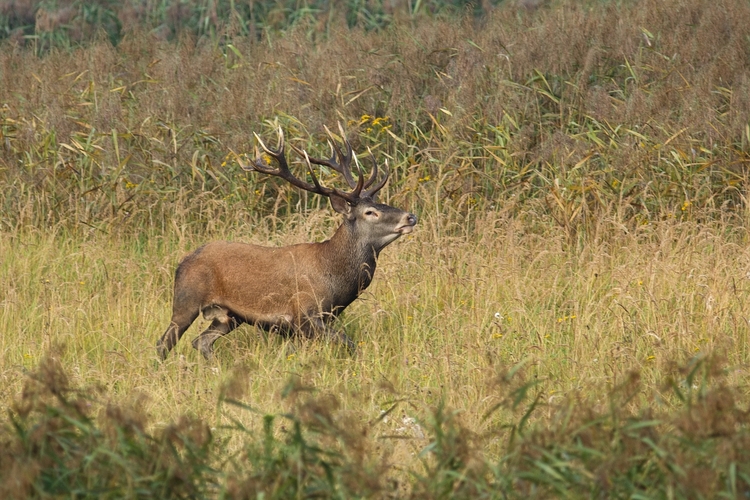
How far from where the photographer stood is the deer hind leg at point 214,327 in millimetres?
6883

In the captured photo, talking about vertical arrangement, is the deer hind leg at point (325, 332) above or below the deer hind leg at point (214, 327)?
above

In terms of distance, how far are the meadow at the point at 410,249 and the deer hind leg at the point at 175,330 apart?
106 mm

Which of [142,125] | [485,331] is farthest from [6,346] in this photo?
[142,125]

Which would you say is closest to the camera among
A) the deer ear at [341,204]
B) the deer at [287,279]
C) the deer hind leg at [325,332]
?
the deer hind leg at [325,332]

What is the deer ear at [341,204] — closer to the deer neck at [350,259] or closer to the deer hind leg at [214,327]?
the deer neck at [350,259]

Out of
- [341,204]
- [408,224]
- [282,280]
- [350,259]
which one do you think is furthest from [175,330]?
[408,224]

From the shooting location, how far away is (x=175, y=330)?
673cm

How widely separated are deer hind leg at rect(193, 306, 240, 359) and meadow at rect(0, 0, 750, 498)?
0.33 feet

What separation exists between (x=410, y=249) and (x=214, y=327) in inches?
69.2

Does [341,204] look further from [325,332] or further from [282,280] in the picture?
[325,332]

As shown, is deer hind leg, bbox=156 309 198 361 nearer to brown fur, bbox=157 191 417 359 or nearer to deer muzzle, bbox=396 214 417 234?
brown fur, bbox=157 191 417 359

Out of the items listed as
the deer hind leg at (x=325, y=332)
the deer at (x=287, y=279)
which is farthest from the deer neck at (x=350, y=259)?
the deer hind leg at (x=325, y=332)

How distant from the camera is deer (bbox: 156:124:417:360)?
678 cm

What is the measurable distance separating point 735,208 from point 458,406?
417cm
